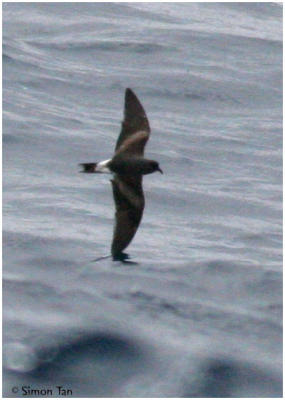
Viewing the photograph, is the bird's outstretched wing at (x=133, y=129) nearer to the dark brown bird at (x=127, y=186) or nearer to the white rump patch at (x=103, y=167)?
the dark brown bird at (x=127, y=186)

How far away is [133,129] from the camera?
466 inches

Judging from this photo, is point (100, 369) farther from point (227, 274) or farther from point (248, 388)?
point (227, 274)

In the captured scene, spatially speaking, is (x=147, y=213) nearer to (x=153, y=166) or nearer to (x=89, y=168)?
(x=153, y=166)

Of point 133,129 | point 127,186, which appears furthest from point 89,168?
point 133,129

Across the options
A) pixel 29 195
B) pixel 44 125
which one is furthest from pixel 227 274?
pixel 44 125

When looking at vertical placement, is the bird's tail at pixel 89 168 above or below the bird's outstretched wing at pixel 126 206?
above

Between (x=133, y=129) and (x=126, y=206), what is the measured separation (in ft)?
2.89

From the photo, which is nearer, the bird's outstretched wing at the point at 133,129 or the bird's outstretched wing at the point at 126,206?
the bird's outstretched wing at the point at 126,206

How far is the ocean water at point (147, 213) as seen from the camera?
989 centimetres

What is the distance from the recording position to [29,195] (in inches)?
553

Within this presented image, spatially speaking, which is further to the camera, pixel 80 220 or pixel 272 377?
pixel 80 220

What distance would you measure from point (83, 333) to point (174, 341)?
815mm

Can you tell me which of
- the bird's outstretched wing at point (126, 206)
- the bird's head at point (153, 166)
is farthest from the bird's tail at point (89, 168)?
the bird's head at point (153, 166)

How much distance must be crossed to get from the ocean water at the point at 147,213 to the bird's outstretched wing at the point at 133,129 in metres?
1.22
